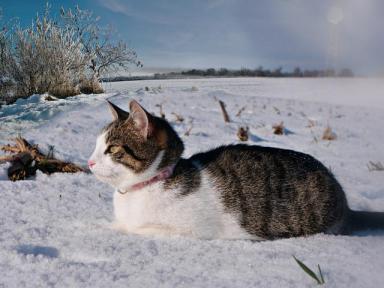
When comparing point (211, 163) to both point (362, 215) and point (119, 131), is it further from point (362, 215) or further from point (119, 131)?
point (362, 215)

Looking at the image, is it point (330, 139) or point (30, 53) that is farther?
point (30, 53)

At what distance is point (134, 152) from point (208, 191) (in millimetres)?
460

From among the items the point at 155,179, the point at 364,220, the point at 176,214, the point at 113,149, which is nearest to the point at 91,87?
the point at 113,149

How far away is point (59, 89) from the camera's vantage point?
28.8 ft

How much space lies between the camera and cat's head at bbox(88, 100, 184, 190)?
220 centimetres

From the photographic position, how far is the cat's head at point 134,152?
86.7 inches

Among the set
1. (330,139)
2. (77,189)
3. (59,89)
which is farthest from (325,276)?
(59,89)

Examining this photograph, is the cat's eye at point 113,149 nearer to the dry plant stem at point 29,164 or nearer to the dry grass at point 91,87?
the dry plant stem at point 29,164

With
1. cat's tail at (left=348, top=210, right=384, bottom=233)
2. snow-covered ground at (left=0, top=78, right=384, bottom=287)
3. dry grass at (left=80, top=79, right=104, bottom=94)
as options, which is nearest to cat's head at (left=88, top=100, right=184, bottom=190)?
snow-covered ground at (left=0, top=78, right=384, bottom=287)

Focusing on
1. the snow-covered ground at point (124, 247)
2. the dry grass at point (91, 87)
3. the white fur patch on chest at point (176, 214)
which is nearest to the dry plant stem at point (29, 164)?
the snow-covered ground at point (124, 247)

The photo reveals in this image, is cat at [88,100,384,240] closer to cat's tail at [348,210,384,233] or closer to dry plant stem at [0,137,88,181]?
cat's tail at [348,210,384,233]

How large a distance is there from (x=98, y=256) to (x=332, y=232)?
1.35 meters

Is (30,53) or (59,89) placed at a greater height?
(30,53)

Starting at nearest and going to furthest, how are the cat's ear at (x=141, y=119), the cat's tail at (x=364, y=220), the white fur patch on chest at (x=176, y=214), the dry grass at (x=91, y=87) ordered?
1. the white fur patch on chest at (x=176, y=214)
2. the cat's ear at (x=141, y=119)
3. the cat's tail at (x=364, y=220)
4. the dry grass at (x=91, y=87)
